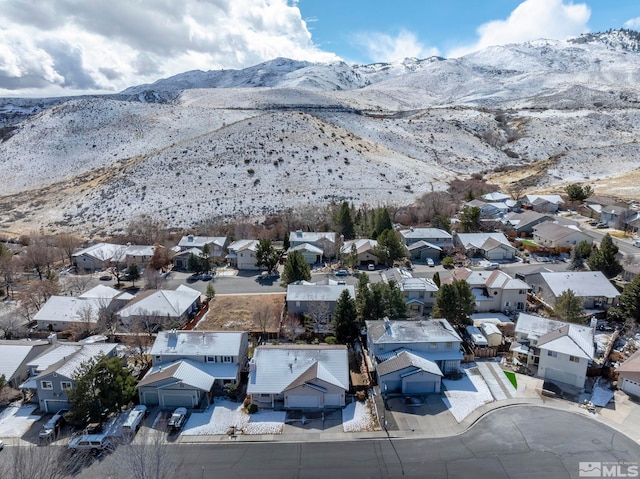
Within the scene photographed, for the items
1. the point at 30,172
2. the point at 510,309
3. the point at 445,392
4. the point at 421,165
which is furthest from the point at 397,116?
the point at 445,392

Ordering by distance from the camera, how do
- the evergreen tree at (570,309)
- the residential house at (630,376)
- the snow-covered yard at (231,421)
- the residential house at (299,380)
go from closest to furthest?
1. the snow-covered yard at (231,421)
2. the residential house at (299,380)
3. the residential house at (630,376)
4. the evergreen tree at (570,309)

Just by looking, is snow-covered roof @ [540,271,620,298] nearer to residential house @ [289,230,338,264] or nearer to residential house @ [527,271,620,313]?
residential house @ [527,271,620,313]

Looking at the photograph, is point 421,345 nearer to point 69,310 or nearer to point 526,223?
point 69,310

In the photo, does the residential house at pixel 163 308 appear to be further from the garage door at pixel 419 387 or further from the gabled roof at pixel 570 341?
the gabled roof at pixel 570 341

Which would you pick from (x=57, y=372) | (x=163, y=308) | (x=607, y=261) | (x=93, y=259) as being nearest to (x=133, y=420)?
(x=57, y=372)

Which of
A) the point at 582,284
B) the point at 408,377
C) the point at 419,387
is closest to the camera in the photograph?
the point at 408,377

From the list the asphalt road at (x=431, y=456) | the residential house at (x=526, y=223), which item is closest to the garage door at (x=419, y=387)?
the asphalt road at (x=431, y=456)
